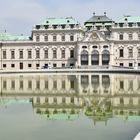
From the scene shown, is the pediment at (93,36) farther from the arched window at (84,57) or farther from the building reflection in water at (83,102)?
the building reflection in water at (83,102)

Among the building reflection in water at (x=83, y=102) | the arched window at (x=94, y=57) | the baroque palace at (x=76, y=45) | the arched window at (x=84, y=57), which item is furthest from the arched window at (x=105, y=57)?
the building reflection in water at (x=83, y=102)

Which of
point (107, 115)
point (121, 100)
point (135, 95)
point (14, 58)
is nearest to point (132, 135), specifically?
point (107, 115)

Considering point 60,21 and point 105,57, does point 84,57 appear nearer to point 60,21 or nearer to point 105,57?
point 105,57

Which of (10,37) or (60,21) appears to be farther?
(10,37)

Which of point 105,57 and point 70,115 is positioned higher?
point 105,57

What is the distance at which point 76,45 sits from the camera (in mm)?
83688

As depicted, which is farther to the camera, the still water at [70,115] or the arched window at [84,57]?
the arched window at [84,57]

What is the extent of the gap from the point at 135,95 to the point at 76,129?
1461 centimetres

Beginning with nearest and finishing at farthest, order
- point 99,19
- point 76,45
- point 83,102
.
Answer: point 83,102
point 76,45
point 99,19

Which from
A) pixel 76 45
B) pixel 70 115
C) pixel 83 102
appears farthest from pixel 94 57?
pixel 70 115

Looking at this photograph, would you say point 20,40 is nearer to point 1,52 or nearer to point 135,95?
point 1,52

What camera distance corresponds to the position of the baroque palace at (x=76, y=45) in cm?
8169

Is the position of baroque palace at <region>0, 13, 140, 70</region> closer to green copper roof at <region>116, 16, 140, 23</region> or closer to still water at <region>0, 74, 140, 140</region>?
green copper roof at <region>116, 16, 140, 23</region>

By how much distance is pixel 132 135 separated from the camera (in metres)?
18.3
